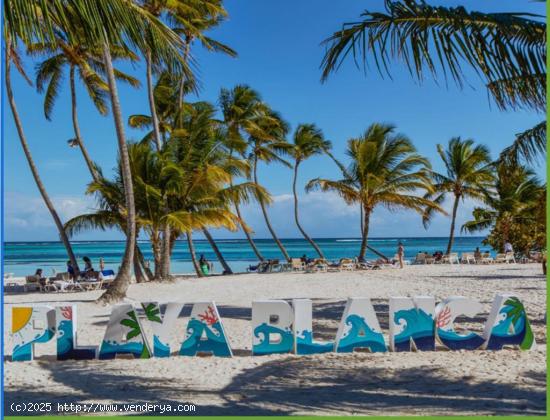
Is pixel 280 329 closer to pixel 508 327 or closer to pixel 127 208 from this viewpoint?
pixel 508 327

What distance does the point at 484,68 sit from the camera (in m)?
4.84

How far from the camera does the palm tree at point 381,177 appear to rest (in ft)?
77.4

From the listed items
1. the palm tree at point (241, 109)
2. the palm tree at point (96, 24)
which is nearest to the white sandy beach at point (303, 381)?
the palm tree at point (96, 24)

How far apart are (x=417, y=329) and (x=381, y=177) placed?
56.8ft

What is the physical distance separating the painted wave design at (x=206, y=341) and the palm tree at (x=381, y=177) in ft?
57.3

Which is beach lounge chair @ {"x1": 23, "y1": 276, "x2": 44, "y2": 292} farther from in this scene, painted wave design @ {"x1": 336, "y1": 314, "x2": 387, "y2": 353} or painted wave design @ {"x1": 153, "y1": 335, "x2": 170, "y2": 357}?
painted wave design @ {"x1": 336, "y1": 314, "x2": 387, "y2": 353}

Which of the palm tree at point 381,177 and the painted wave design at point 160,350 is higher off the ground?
the palm tree at point 381,177

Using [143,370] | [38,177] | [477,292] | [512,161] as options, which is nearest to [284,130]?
[38,177]

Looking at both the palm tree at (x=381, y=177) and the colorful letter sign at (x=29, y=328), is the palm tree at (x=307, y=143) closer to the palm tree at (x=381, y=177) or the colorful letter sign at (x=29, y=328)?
the palm tree at (x=381, y=177)

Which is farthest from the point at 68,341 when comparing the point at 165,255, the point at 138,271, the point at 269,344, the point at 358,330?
the point at 138,271

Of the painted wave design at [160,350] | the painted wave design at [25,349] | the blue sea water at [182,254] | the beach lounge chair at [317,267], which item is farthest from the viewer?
the blue sea water at [182,254]

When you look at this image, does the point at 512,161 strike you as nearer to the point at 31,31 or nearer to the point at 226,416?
the point at 226,416

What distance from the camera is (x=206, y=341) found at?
22.1 ft

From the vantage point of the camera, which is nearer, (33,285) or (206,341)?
(206,341)
